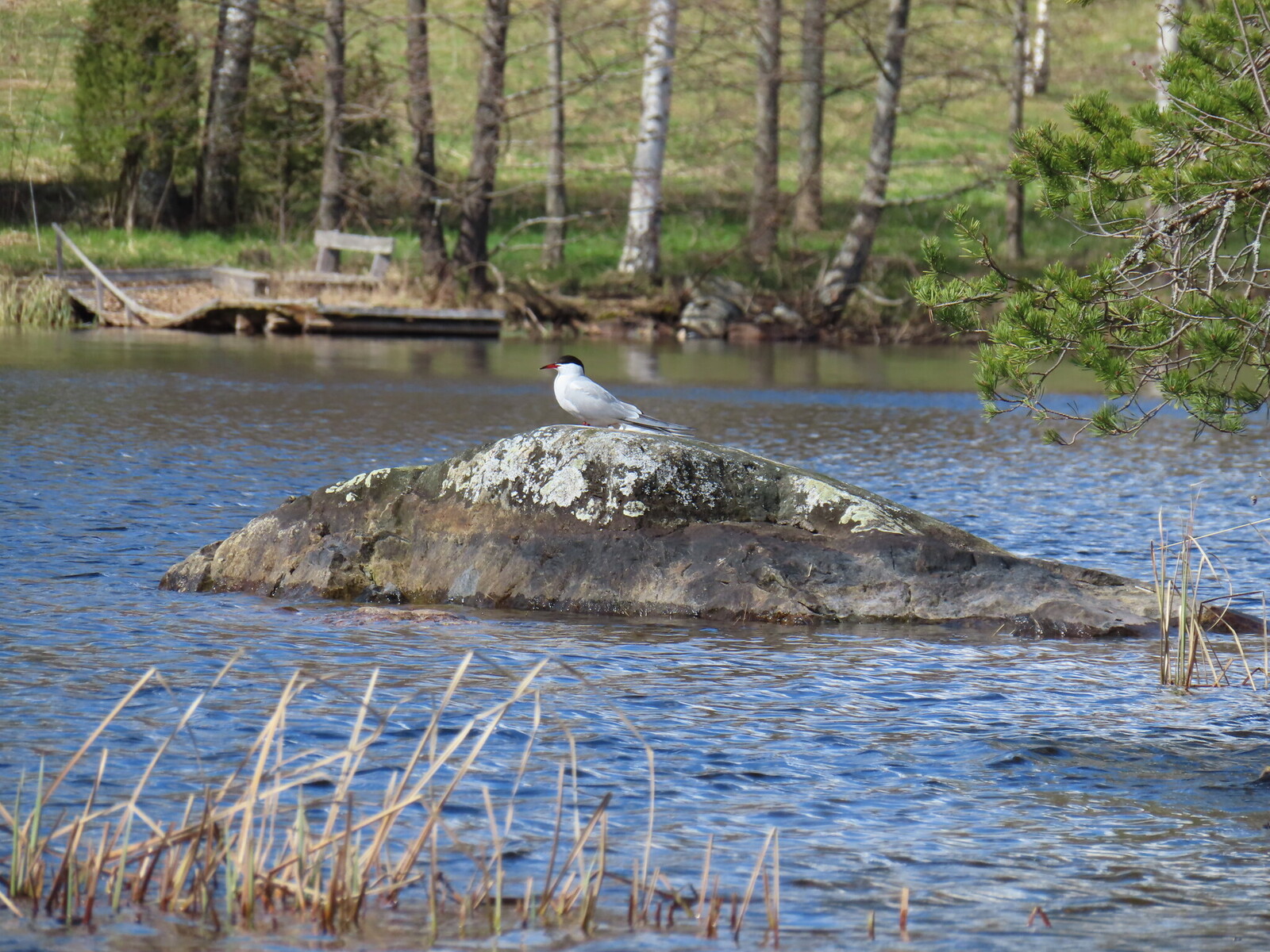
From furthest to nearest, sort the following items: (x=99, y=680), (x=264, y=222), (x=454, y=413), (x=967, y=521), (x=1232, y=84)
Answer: (x=264, y=222), (x=454, y=413), (x=967, y=521), (x=99, y=680), (x=1232, y=84)

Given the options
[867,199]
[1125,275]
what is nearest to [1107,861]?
[1125,275]

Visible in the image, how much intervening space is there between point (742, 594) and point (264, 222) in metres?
31.8

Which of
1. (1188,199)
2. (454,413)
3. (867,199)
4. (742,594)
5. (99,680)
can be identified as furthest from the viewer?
(867,199)

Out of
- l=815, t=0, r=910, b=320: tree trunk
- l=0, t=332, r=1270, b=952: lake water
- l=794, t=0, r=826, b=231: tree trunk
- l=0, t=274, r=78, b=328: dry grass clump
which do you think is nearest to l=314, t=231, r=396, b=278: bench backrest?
l=0, t=274, r=78, b=328: dry grass clump

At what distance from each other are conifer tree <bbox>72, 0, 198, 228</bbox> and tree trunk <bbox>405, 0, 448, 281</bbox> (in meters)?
5.68

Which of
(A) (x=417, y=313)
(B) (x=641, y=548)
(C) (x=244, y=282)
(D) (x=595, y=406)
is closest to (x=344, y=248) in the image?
(C) (x=244, y=282)

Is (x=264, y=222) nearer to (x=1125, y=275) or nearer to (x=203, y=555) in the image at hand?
(x=203, y=555)

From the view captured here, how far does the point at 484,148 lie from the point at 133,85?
907 cm

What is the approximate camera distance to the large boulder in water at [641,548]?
9.73 meters

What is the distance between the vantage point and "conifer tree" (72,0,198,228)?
35.9 m

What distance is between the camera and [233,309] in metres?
30.5

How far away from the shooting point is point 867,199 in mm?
34375

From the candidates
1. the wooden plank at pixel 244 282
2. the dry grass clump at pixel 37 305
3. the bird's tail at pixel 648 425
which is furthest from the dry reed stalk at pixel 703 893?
the wooden plank at pixel 244 282

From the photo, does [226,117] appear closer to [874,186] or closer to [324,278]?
[324,278]
